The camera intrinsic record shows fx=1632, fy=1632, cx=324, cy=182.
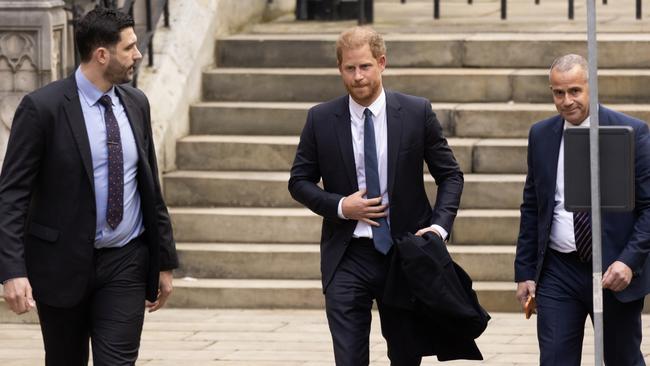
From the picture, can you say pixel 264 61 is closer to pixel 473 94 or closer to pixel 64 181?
pixel 473 94

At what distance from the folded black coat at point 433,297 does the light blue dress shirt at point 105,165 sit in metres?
1.11

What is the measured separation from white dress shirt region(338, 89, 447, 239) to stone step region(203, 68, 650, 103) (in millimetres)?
4955

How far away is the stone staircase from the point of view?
10.9 metres

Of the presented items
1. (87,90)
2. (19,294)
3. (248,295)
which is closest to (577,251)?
(87,90)

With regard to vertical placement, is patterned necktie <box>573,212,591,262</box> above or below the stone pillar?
below

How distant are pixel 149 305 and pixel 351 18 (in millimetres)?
7618

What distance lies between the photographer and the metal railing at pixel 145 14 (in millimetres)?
11172

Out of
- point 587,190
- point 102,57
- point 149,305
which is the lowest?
point 149,305

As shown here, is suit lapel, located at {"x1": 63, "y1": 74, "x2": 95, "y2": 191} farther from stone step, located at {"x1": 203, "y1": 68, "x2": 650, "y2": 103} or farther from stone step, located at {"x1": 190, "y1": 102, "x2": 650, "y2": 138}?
stone step, located at {"x1": 203, "y1": 68, "x2": 650, "y2": 103}

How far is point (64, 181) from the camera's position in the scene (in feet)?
21.9

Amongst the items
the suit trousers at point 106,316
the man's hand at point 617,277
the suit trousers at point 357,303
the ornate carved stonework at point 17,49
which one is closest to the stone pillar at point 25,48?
the ornate carved stonework at point 17,49

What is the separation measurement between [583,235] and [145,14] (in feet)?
21.3

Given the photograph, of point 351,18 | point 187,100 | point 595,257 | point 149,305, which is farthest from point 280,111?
point 595,257

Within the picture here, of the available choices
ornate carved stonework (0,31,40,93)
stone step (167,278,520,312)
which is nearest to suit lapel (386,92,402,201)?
stone step (167,278,520,312)
